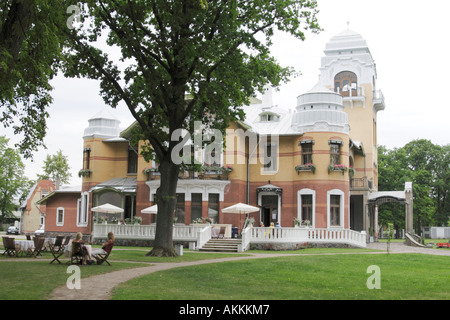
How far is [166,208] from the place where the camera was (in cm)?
2102

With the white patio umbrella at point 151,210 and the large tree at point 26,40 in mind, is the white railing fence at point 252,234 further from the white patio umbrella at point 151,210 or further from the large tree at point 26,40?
the large tree at point 26,40

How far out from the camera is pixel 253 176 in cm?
3375

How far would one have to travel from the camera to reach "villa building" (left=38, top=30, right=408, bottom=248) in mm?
31781

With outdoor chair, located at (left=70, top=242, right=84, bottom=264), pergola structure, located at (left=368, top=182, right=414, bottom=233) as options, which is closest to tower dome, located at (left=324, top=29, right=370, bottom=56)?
pergola structure, located at (left=368, top=182, right=414, bottom=233)

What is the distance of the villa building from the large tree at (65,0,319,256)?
423 inches

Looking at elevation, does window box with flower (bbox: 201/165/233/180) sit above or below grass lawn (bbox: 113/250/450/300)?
above

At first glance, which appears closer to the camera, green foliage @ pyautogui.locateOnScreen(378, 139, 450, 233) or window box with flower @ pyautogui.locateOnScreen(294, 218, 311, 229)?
window box with flower @ pyautogui.locateOnScreen(294, 218, 311, 229)

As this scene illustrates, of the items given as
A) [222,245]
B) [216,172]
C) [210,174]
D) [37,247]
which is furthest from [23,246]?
[216,172]

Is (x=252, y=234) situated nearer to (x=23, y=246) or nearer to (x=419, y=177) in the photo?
(x=23, y=246)

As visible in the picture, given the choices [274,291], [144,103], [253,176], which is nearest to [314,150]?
[253,176]

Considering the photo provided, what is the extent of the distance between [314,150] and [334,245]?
6.51 m

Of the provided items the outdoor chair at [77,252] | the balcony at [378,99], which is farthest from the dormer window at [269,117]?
the outdoor chair at [77,252]

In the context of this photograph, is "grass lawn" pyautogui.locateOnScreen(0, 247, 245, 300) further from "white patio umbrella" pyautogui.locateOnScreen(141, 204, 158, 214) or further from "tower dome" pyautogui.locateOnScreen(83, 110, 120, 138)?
"tower dome" pyautogui.locateOnScreen(83, 110, 120, 138)
